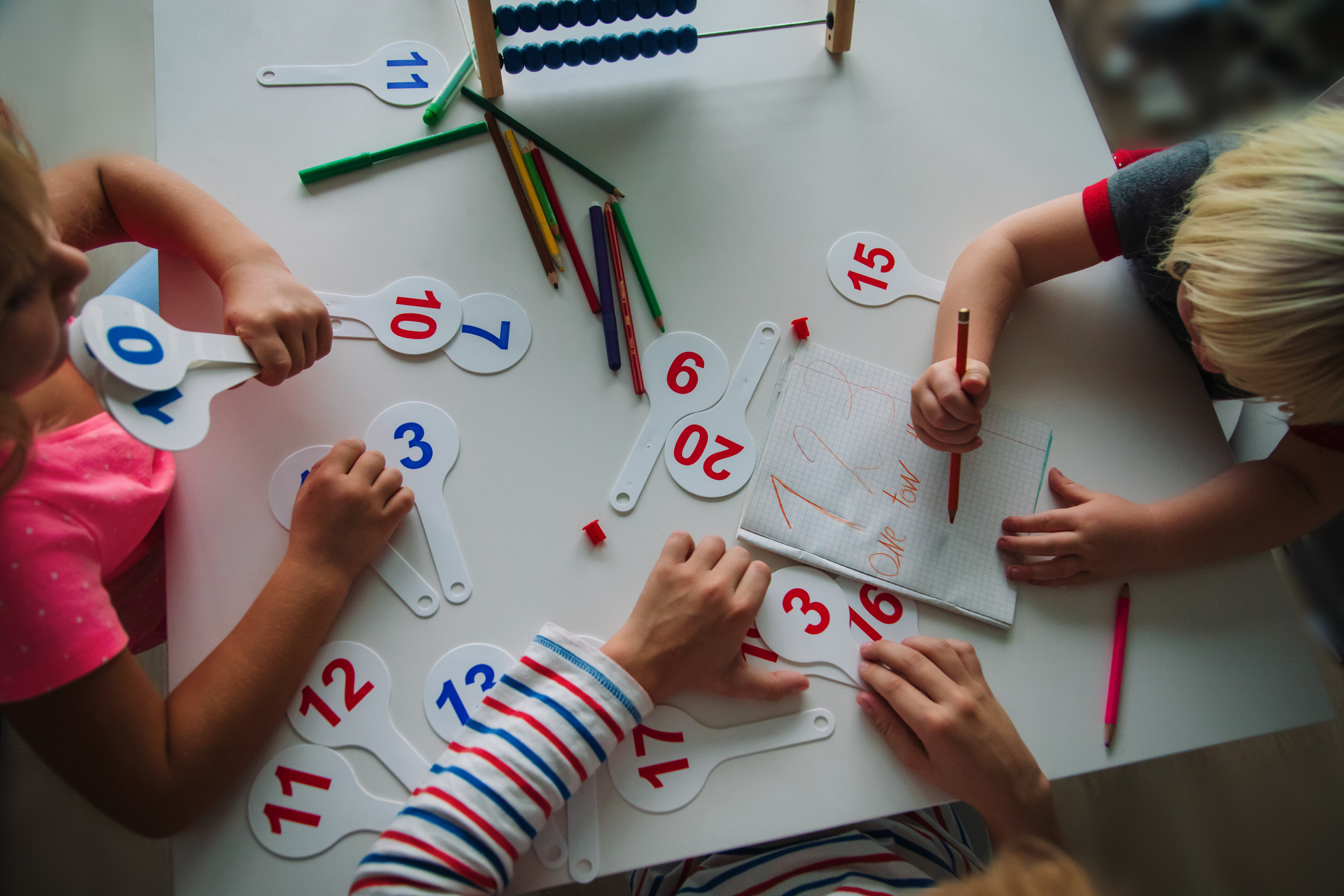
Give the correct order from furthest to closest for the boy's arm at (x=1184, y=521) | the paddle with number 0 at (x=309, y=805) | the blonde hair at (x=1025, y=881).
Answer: the boy's arm at (x=1184, y=521)
the paddle with number 0 at (x=309, y=805)
the blonde hair at (x=1025, y=881)

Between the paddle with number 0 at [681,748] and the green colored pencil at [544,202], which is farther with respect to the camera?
the green colored pencil at [544,202]

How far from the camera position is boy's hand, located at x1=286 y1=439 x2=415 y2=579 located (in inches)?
25.0

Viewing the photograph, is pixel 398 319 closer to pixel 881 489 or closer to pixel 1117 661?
pixel 881 489

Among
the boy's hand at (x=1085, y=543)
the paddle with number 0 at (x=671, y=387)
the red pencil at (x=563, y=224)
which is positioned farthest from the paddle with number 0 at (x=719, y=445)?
the boy's hand at (x=1085, y=543)

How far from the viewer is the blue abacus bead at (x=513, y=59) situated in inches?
30.9

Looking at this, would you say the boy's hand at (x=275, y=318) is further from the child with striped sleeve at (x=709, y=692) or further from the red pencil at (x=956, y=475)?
the red pencil at (x=956, y=475)

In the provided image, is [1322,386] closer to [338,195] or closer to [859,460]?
[859,460]

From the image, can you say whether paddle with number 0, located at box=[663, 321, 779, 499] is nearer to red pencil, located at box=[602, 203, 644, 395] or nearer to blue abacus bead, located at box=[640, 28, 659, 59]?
red pencil, located at box=[602, 203, 644, 395]

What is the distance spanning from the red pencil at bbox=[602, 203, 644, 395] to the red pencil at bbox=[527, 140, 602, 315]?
0.02m

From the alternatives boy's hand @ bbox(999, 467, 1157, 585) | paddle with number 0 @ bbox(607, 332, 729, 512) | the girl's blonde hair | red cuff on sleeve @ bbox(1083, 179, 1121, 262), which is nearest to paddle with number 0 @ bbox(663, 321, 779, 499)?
paddle with number 0 @ bbox(607, 332, 729, 512)

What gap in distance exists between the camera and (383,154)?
77 cm

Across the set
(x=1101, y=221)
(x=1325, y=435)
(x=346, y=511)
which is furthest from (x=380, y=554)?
(x=1325, y=435)

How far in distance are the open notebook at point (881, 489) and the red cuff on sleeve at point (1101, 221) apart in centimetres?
19

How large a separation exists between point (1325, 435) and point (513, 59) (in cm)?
84
